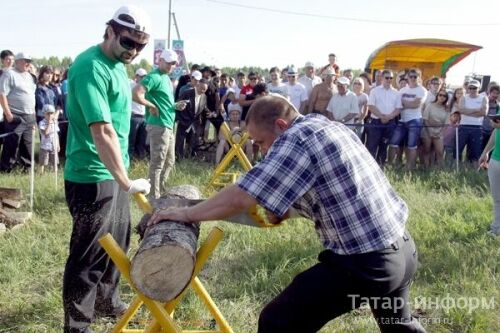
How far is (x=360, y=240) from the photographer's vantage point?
2500mm

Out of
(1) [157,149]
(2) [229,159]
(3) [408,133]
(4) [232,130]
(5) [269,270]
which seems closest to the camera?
(5) [269,270]

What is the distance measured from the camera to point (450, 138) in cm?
1039

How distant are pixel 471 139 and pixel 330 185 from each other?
852 cm

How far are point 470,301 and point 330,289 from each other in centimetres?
215

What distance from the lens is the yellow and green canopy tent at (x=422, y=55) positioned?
51.7 feet

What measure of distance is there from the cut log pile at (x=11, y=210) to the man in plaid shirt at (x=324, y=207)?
3.97m

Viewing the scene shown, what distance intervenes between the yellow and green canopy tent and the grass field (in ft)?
31.2

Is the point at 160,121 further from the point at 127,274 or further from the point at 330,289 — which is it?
the point at 330,289

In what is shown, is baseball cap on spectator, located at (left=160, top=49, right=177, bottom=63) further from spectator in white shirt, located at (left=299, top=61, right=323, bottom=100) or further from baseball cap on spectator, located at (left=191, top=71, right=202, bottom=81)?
spectator in white shirt, located at (left=299, top=61, right=323, bottom=100)

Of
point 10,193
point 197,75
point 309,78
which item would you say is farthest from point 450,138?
point 10,193

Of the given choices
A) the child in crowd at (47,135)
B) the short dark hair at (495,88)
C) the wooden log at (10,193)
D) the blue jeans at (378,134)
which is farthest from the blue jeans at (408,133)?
the wooden log at (10,193)

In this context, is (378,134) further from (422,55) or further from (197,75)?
(422,55)

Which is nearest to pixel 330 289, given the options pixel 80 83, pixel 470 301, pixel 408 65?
pixel 80 83

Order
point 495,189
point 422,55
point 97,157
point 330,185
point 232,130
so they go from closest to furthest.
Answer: point 330,185 → point 97,157 → point 495,189 → point 232,130 → point 422,55
